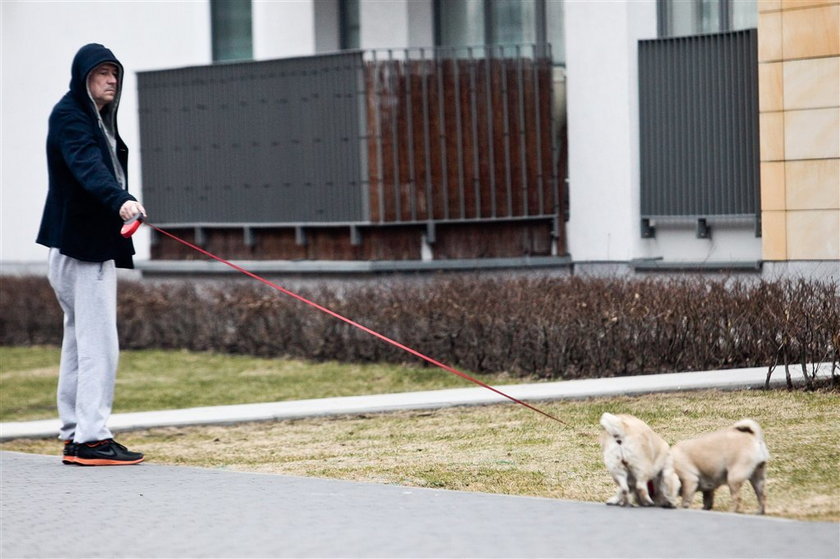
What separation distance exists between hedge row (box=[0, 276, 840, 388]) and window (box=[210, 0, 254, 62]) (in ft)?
13.6

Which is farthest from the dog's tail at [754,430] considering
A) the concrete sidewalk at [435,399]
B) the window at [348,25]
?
the window at [348,25]

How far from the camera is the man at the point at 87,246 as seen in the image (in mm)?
8727

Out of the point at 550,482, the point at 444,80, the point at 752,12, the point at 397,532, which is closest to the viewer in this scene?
the point at 397,532

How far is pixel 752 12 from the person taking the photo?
16484 mm

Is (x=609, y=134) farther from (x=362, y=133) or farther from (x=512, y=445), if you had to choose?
(x=512, y=445)

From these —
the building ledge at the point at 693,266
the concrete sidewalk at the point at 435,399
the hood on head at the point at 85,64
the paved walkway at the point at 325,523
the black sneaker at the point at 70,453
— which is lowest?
the concrete sidewalk at the point at 435,399

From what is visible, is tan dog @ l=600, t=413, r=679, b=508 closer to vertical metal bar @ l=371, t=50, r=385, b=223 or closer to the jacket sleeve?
the jacket sleeve

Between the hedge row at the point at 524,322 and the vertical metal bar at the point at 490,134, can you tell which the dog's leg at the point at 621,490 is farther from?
the vertical metal bar at the point at 490,134

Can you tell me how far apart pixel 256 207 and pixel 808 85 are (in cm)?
767

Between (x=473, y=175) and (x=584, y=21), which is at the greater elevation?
(x=584, y=21)

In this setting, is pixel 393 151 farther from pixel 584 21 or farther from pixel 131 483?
pixel 131 483

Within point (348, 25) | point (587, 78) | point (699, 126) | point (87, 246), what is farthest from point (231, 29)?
point (87, 246)

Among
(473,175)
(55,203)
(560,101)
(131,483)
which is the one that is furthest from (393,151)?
(131,483)

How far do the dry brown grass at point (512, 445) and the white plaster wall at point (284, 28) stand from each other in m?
9.46
